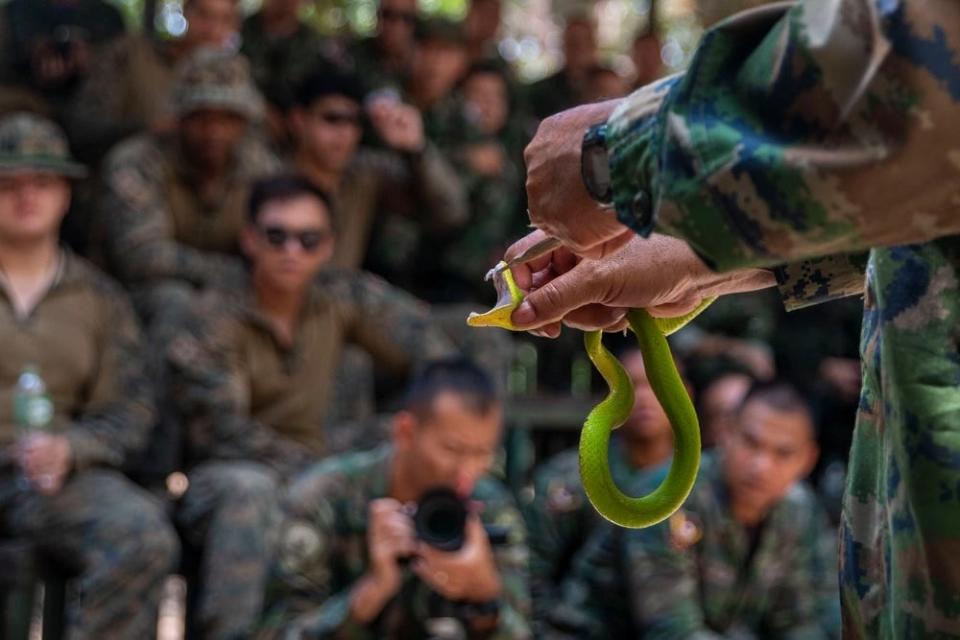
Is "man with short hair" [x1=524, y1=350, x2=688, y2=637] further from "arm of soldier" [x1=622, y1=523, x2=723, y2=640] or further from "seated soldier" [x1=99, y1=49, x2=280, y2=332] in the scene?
"seated soldier" [x1=99, y1=49, x2=280, y2=332]

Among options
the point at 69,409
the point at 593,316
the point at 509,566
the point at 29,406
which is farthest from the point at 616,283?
the point at 69,409

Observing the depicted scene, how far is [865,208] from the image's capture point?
5.14 ft

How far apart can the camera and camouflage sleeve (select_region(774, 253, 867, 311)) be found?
8.23 ft

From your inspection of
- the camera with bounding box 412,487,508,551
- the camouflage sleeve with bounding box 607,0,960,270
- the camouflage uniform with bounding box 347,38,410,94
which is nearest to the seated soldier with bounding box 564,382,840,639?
the camera with bounding box 412,487,508,551

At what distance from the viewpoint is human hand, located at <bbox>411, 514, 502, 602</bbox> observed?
4.50 meters

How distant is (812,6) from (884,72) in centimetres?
11

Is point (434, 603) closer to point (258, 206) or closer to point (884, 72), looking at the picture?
point (258, 206)

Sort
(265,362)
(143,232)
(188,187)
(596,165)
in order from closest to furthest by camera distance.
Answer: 1. (596,165)
2. (265,362)
3. (143,232)
4. (188,187)

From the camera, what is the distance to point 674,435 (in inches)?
82.5

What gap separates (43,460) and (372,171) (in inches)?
95.1

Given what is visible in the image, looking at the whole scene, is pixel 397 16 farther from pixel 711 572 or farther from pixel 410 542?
pixel 410 542

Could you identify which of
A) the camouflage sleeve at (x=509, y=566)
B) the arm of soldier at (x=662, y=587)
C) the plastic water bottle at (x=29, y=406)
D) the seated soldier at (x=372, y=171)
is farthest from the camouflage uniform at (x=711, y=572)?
the seated soldier at (x=372, y=171)

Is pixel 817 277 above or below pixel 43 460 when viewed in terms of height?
above

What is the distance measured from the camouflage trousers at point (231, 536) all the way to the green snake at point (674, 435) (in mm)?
3206
